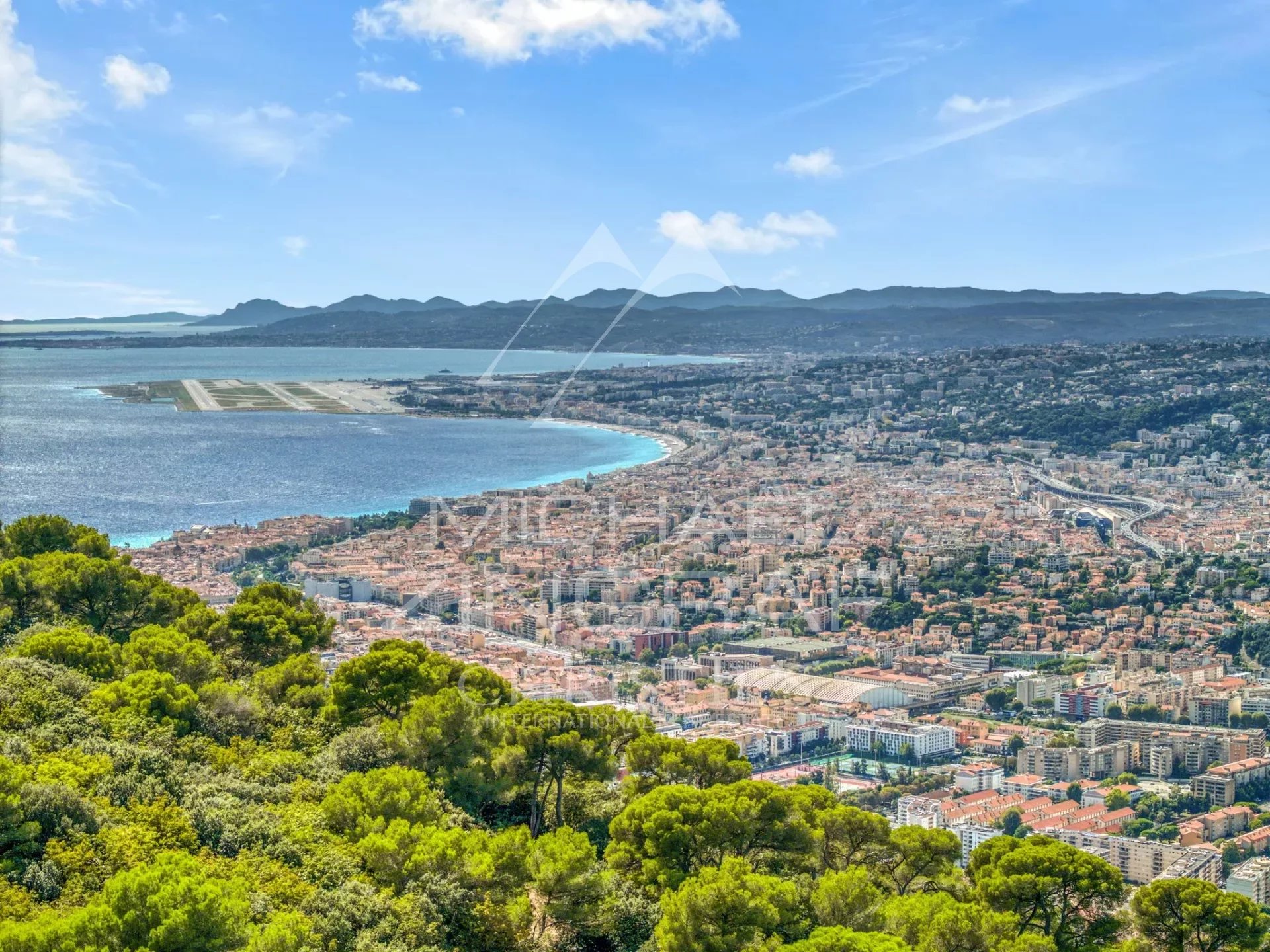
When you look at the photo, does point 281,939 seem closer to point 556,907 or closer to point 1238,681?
point 556,907

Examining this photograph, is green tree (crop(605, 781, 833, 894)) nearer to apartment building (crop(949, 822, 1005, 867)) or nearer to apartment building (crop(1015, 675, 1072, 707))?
apartment building (crop(949, 822, 1005, 867))

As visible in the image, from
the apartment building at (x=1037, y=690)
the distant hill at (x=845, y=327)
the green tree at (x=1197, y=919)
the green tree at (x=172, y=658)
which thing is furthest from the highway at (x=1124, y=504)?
the distant hill at (x=845, y=327)

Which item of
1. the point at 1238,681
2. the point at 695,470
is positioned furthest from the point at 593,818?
the point at 695,470

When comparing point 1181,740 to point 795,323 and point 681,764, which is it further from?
point 795,323

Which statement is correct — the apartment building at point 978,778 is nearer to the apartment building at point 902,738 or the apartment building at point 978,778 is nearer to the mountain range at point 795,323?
the apartment building at point 902,738

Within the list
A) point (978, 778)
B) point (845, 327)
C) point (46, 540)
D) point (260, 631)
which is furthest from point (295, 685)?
point (845, 327)

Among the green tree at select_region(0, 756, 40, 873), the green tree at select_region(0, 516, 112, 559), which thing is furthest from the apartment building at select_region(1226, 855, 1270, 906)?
the green tree at select_region(0, 516, 112, 559)
